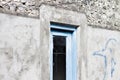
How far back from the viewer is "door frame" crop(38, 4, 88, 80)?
5.11 metres

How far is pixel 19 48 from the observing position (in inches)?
187

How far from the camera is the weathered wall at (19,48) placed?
4.54 metres

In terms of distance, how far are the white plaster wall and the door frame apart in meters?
0.21

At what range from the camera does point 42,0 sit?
519cm

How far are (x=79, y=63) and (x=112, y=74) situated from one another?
1110mm

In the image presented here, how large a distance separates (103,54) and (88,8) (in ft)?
3.19

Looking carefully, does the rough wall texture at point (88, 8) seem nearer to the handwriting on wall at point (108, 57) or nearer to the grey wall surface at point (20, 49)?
the grey wall surface at point (20, 49)

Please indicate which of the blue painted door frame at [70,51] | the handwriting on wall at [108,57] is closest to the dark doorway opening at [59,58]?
the blue painted door frame at [70,51]

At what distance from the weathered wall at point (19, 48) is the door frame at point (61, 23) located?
4.2 inches

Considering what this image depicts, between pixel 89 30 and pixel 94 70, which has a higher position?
pixel 89 30

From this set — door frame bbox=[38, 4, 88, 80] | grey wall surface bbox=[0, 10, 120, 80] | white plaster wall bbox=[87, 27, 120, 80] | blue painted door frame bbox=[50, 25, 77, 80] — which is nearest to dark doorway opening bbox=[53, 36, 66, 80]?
blue painted door frame bbox=[50, 25, 77, 80]

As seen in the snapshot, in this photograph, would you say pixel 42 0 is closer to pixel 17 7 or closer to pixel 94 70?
pixel 17 7

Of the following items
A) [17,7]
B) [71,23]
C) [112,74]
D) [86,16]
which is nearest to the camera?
[17,7]

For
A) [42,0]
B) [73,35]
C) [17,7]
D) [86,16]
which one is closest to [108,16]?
[86,16]
